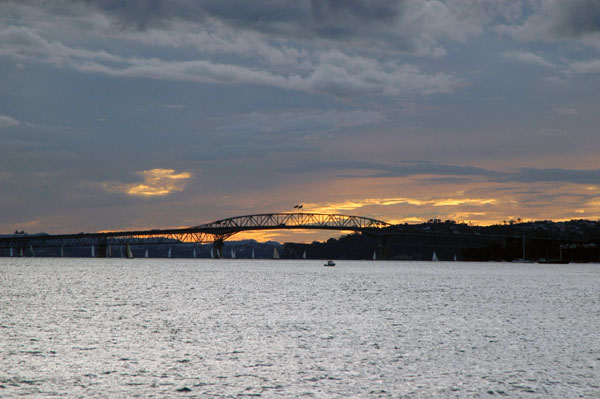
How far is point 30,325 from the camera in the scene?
4547 cm

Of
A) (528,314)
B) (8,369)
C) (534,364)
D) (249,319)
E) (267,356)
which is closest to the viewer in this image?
(8,369)

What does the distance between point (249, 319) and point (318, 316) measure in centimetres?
613

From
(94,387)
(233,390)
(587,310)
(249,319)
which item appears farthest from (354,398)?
(587,310)

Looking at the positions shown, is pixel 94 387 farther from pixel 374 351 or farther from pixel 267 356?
pixel 374 351

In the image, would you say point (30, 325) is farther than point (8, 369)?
Yes

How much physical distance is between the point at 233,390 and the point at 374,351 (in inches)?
467

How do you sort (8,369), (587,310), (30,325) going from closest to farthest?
1. (8,369)
2. (30,325)
3. (587,310)

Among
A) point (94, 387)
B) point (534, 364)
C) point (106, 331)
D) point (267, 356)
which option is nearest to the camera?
point (94, 387)

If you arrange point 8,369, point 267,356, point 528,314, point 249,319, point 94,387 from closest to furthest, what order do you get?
point 94,387 → point 8,369 → point 267,356 → point 249,319 → point 528,314

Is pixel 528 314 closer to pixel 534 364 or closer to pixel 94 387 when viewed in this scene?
pixel 534 364

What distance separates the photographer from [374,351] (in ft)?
110

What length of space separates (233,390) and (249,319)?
26723 mm

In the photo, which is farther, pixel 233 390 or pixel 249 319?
pixel 249 319

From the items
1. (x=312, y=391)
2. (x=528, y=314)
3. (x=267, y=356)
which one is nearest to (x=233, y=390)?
(x=312, y=391)
